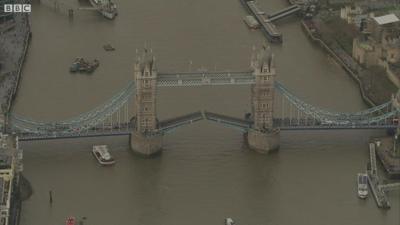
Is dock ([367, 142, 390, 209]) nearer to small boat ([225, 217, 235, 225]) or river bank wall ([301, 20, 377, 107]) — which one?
small boat ([225, 217, 235, 225])

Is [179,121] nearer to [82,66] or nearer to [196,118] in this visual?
[196,118]

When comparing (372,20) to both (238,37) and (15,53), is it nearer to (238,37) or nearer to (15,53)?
(238,37)

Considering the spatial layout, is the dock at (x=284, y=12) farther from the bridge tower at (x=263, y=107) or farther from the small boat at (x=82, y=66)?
the bridge tower at (x=263, y=107)

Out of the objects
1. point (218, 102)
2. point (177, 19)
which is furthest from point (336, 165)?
point (177, 19)

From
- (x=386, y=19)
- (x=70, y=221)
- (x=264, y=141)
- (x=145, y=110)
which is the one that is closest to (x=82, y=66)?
(x=145, y=110)

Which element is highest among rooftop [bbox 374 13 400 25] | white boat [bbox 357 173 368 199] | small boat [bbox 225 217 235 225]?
rooftop [bbox 374 13 400 25]

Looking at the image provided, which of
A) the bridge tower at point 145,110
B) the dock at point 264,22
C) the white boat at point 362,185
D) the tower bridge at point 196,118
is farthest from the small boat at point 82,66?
the white boat at point 362,185

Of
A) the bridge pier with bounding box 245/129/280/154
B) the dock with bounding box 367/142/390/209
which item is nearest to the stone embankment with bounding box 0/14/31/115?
the bridge pier with bounding box 245/129/280/154
